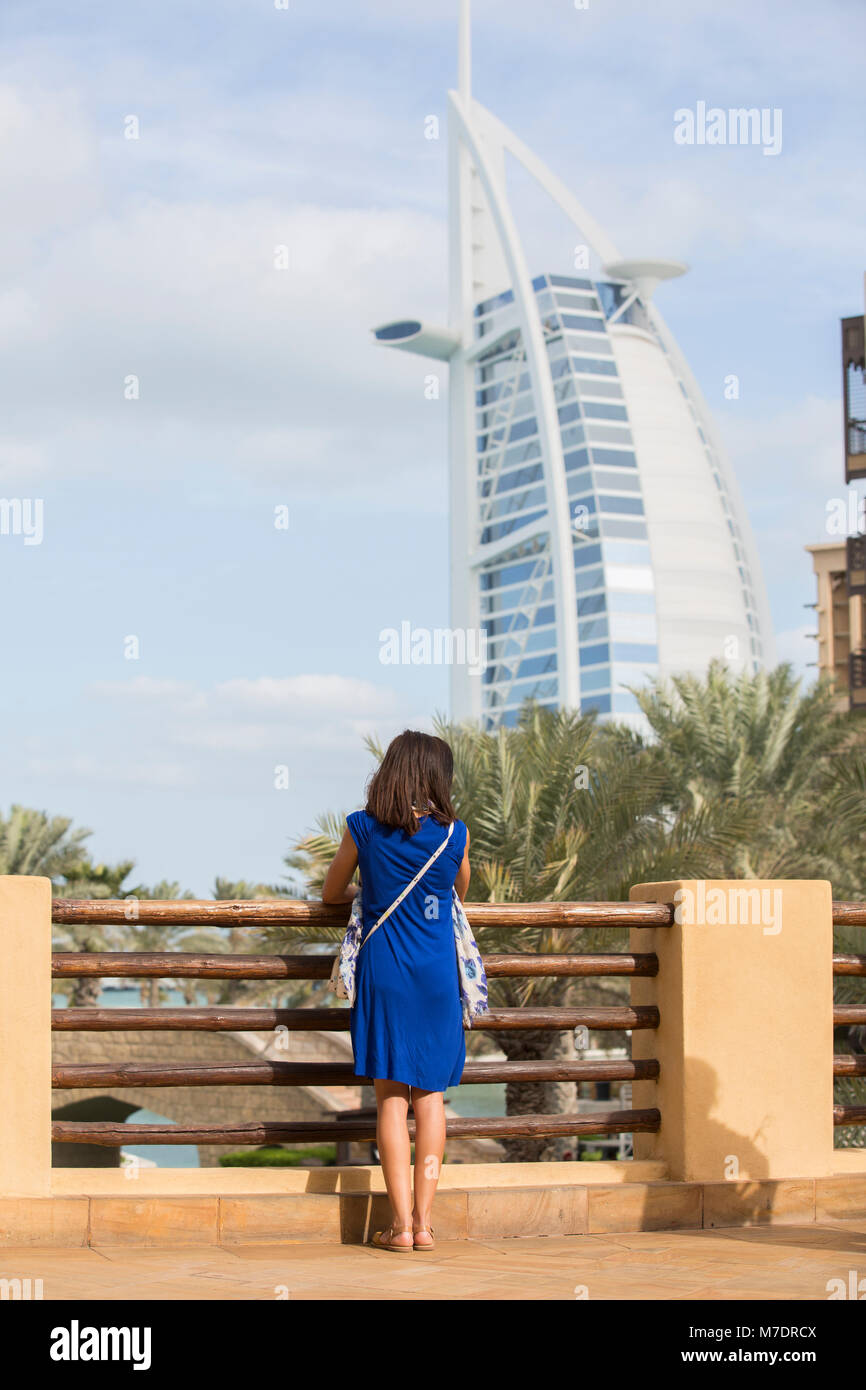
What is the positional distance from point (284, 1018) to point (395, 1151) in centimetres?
80

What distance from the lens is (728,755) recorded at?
79.9 ft

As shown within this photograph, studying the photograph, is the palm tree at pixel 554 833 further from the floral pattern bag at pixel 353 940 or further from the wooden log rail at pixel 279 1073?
the floral pattern bag at pixel 353 940

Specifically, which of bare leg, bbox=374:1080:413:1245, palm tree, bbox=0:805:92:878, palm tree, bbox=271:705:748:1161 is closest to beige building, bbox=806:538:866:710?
palm tree, bbox=0:805:92:878

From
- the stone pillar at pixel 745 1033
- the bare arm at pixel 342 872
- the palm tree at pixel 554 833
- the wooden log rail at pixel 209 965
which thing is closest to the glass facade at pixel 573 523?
the palm tree at pixel 554 833

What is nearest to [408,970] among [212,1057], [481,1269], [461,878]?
[461,878]

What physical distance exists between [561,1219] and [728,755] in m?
19.1

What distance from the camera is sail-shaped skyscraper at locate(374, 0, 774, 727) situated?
11038 centimetres

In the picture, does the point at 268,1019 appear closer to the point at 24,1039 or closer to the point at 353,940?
the point at 353,940

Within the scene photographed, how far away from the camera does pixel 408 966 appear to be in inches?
209

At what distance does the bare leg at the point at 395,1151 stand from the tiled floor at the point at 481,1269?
129 millimetres

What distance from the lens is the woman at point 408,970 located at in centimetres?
527

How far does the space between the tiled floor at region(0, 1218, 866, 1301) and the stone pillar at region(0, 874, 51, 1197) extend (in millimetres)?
282

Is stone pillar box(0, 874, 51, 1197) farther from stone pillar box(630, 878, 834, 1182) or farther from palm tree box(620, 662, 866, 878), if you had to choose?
palm tree box(620, 662, 866, 878)
